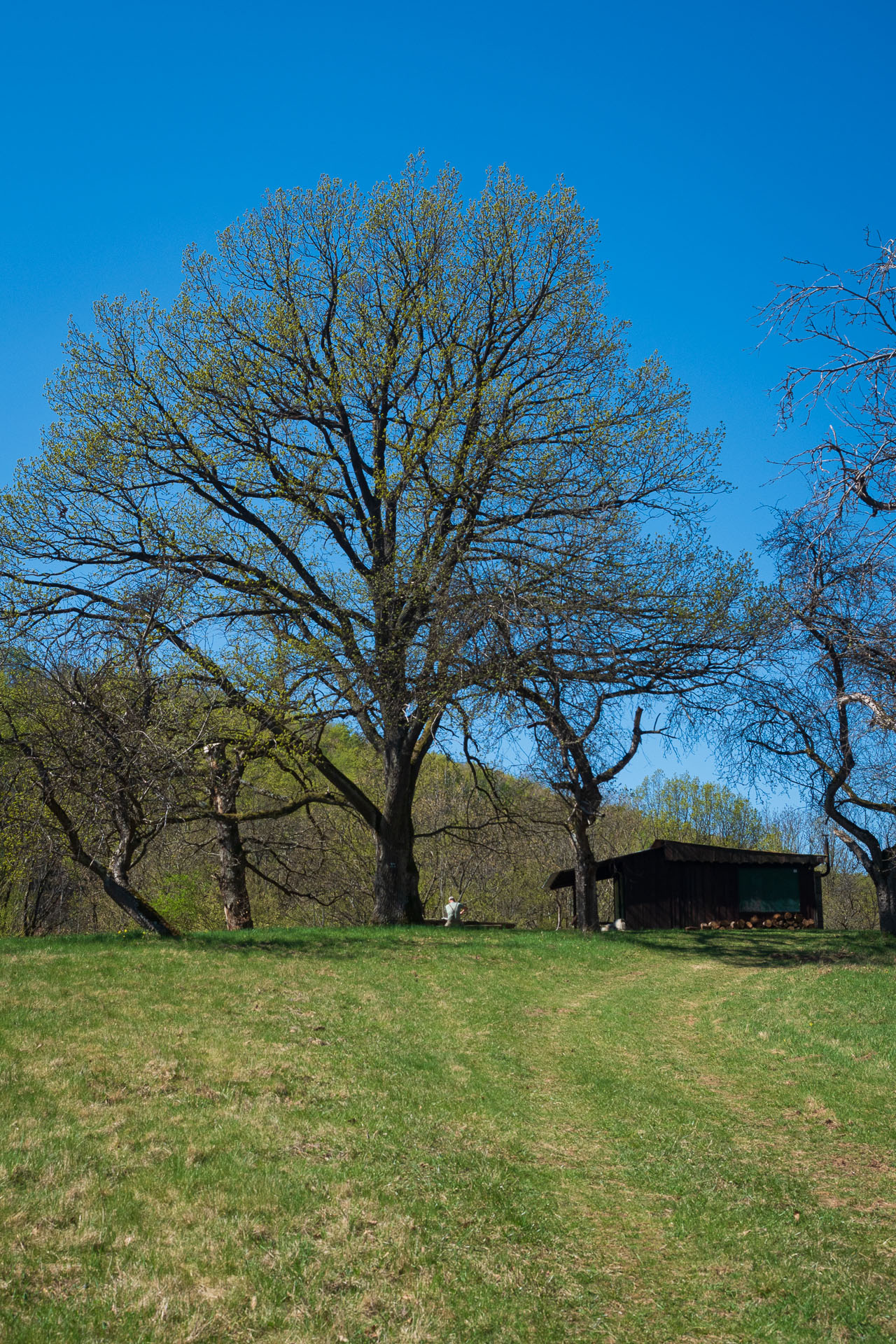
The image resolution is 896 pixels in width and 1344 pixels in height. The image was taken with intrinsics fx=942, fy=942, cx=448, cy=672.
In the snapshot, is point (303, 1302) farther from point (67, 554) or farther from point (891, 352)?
point (67, 554)

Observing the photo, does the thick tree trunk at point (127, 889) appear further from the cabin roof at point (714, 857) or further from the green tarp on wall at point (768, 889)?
the green tarp on wall at point (768, 889)

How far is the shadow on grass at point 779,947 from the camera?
18.2 meters

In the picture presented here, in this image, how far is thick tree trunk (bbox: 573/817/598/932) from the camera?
2195cm

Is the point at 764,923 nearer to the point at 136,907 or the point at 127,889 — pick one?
the point at 136,907

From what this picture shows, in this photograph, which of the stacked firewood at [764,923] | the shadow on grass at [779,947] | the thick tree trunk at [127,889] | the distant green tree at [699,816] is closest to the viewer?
the thick tree trunk at [127,889]

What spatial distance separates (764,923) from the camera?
103 ft

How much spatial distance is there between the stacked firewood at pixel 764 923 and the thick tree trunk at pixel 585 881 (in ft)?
32.4

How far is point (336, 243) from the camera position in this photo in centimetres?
2150

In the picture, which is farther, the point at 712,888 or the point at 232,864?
the point at 712,888

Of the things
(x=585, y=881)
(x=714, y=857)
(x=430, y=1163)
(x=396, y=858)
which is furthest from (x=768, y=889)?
(x=430, y=1163)

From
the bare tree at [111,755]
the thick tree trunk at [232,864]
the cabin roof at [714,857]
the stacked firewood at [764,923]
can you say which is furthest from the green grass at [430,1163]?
the stacked firewood at [764,923]

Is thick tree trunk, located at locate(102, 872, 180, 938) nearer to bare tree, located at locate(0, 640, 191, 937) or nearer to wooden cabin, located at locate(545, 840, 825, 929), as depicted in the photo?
bare tree, located at locate(0, 640, 191, 937)

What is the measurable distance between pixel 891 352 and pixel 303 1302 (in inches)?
239

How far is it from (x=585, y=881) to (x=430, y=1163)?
15.8 meters
